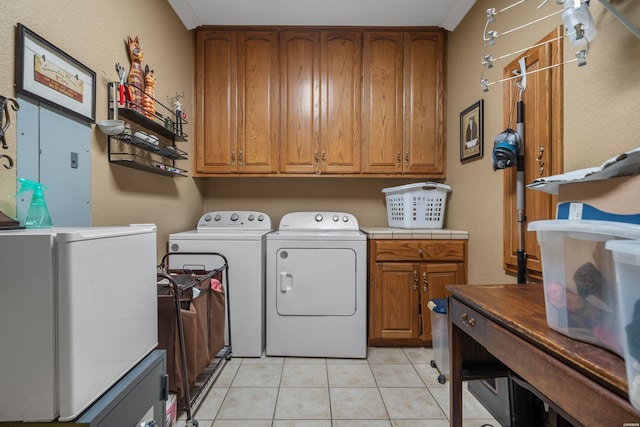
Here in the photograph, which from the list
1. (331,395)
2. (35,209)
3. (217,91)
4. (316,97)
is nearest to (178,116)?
(217,91)

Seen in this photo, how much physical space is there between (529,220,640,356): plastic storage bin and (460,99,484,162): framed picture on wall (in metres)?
1.46

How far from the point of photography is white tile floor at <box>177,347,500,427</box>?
5.01 feet

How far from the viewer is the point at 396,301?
226 cm

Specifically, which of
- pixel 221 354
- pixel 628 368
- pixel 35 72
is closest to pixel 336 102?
pixel 35 72

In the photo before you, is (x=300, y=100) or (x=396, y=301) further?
(x=300, y=100)

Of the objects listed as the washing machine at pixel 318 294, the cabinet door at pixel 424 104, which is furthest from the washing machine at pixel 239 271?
the cabinet door at pixel 424 104

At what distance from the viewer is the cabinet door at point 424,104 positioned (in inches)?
102

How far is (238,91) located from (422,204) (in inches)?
72.1

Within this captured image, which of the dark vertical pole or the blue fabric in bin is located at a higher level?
the dark vertical pole

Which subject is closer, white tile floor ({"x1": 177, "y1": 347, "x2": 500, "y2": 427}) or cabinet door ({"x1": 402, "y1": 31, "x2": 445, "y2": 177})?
white tile floor ({"x1": 177, "y1": 347, "x2": 500, "y2": 427})

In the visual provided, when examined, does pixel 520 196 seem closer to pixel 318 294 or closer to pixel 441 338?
pixel 441 338

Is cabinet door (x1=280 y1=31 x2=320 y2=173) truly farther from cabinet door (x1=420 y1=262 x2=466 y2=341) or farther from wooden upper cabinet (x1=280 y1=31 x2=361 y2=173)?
cabinet door (x1=420 y1=262 x2=466 y2=341)

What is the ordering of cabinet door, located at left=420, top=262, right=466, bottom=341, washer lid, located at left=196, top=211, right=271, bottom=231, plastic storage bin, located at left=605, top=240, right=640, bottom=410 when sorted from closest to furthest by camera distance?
1. plastic storage bin, located at left=605, top=240, right=640, bottom=410
2. cabinet door, located at left=420, top=262, right=466, bottom=341
3. washer lid, located at left=196, top=211, right=271, bottom=231

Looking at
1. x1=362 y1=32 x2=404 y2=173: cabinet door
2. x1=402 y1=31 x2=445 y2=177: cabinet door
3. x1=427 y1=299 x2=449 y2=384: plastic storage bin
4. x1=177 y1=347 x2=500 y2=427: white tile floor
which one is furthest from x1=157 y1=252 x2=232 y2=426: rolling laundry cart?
x1=402 y1=31 x2=445 y2=177: cabinet door
